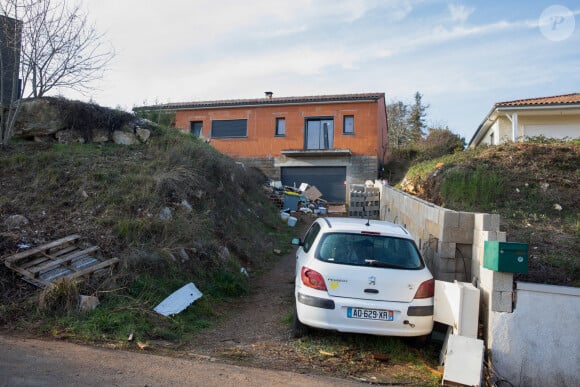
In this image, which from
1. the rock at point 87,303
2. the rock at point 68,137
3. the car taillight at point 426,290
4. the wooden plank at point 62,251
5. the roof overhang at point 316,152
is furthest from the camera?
the roof overhang at point 316,152

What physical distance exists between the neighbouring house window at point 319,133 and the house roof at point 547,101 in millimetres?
9263

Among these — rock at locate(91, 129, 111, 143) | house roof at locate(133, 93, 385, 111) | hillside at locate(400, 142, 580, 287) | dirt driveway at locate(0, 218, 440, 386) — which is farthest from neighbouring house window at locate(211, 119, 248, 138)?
dirt driveway at locate(0, 218, 440, 386)

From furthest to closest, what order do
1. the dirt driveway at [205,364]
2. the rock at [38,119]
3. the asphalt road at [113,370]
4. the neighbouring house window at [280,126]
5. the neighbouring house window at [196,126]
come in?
1. the neighbouring house window at [196,126]
2. the neighbouring house window at [280,126]
3. the rock at [38,119]
4. the dirt driveway at [205,364]
5. the asphalt road at [113,370]

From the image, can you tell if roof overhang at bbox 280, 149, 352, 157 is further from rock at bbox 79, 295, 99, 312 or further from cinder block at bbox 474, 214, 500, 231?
rock at bbox 79, 295, 99, 312

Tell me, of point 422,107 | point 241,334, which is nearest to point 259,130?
point 241,334

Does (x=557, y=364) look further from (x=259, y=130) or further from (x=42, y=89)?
(x=259, y=130)

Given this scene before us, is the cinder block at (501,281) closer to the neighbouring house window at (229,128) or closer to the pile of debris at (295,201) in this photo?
the pile of debris at (295,201)

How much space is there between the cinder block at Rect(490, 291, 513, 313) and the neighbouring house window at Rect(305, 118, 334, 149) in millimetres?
19922

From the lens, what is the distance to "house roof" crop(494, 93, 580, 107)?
1660cm

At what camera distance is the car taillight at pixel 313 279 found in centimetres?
527

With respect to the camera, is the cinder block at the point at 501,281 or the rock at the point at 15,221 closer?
the cinder block at the point at 501,281

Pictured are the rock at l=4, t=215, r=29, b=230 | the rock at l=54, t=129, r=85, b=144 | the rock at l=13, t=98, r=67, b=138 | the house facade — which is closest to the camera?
the rock at l=4, t=215, r=29, b=230

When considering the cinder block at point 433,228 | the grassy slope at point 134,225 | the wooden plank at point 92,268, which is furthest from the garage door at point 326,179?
the wooden plank at point 92,268

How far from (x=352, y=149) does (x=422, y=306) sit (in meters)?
19.4
